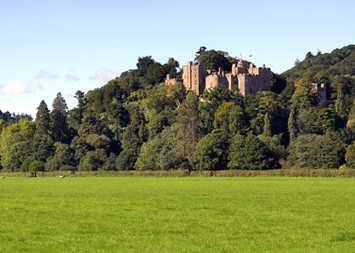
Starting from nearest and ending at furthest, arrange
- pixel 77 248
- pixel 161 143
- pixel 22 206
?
pixel 77 248 < pixel 22 206 < pixel 161 143

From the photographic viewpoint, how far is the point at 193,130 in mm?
100000

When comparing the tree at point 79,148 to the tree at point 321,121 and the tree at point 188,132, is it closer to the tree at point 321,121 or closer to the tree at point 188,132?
the tree at point 188,132

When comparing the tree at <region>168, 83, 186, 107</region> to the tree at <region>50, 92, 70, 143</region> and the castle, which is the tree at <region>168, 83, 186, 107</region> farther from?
the tree at <region>50, 92, 70, 143</region>

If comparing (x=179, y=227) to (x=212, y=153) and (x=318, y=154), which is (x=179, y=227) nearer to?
(x=212, y=153)

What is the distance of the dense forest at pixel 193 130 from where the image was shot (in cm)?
8438

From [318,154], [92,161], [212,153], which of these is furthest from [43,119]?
[318,154]

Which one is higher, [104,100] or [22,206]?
[104,100]

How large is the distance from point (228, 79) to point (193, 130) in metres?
37.5

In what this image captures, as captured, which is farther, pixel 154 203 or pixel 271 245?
pixel 154 203

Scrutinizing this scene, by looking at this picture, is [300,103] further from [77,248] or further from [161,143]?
[77,248]

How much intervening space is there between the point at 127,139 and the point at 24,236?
108172 millimetres

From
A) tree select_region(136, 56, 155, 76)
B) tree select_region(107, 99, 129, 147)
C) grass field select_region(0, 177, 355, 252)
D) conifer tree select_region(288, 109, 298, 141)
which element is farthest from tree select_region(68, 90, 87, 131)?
grass field select_region(0, 177, 355, 252)

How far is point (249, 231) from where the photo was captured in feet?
50.5

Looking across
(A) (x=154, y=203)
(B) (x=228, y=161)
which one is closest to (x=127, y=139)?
(B) (x=228, y=161)
